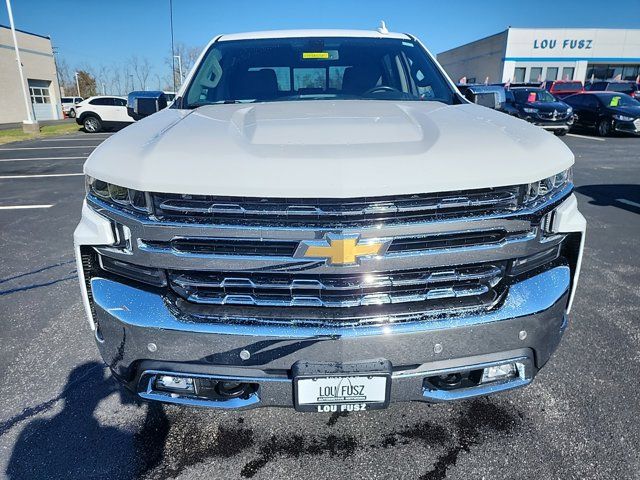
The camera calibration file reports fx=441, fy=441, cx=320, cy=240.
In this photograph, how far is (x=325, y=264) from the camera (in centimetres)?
164

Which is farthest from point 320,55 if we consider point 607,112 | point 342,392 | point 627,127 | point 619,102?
point 619,102

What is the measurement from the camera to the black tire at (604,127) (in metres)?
16.0

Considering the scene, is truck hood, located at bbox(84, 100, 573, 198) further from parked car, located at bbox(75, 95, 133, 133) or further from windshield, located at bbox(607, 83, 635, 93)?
windshield, located at bbox(607, 83, 635, 93)

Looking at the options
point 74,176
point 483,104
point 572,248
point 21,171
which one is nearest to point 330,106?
point 483,104

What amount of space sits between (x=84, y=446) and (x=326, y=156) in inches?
72.0

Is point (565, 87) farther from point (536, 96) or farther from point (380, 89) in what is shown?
point (380, 89)

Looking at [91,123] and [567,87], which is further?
[567,87]

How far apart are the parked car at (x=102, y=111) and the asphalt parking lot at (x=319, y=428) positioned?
20.0 meters

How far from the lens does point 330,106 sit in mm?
2576

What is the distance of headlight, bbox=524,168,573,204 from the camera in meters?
1.79

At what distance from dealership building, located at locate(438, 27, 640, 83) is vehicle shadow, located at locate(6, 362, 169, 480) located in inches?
1943

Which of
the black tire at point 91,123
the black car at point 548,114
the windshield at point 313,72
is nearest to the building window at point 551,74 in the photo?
the black car at point 548,114

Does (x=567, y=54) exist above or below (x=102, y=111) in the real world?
above

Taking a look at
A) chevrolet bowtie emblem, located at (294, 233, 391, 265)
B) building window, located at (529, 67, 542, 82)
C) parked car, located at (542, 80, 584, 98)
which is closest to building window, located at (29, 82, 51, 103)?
parked car, located at (542, 80, 584, 98)
